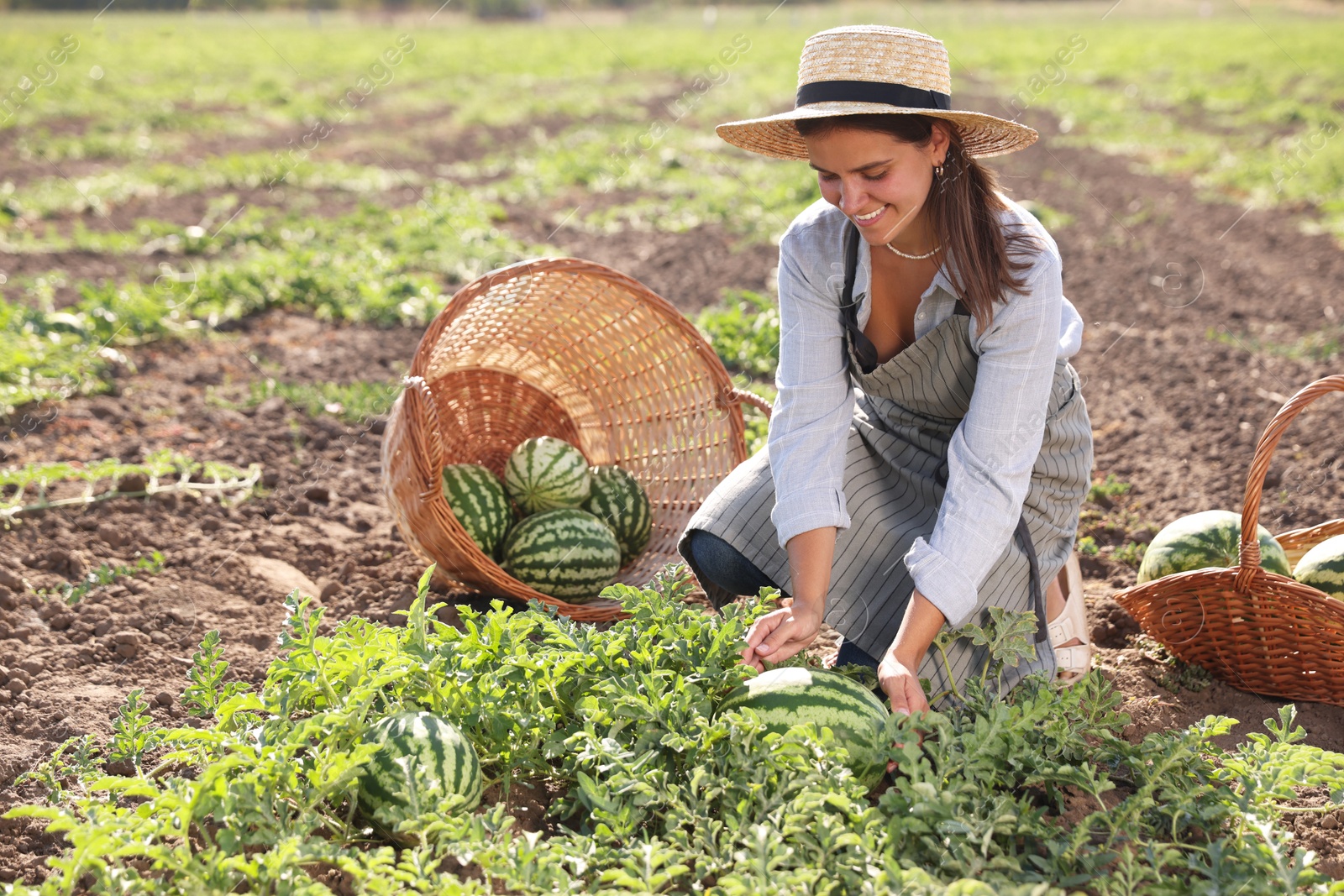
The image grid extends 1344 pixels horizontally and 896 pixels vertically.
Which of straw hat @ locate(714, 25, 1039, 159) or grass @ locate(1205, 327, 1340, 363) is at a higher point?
straw hat @ locate(714, 25, 1039, 159)

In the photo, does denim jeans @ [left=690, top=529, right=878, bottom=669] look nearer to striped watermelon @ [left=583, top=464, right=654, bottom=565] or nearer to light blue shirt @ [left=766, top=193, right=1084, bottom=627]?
light blue shirt @ [left=766, top=193, right=1084, bottom=627]

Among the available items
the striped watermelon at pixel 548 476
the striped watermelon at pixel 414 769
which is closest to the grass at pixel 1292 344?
the striped watermelon at pixel 548 476

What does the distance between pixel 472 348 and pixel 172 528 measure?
4.24 ft

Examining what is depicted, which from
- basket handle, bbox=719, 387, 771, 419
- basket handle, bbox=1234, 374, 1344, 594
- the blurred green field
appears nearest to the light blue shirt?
basket handle, bbox=1234, 374, 1344, 594

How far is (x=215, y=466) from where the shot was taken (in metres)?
4.21

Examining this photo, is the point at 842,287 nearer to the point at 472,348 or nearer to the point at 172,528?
the point at 472,348

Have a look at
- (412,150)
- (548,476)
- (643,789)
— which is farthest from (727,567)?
(412,150)

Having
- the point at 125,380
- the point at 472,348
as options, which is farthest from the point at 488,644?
the point at 125,380

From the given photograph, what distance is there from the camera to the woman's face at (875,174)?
7.97ft

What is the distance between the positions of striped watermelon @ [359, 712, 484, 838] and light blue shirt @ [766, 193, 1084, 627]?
987 mm

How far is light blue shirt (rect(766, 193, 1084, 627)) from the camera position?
2510 millimetres

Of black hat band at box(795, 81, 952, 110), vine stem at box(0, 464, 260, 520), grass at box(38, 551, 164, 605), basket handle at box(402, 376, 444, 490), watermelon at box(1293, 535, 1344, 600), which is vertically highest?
black hat band at box(795, 81, 952, 110)

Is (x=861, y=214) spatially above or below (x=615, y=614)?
above

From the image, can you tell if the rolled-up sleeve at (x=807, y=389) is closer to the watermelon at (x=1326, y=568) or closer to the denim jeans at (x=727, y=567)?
the denim jeans at (x=727, y=567)
